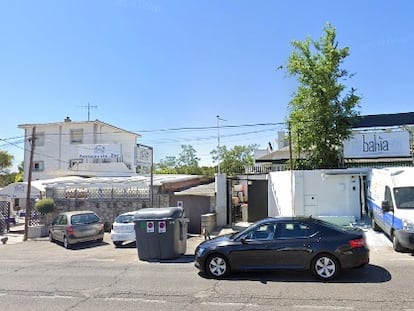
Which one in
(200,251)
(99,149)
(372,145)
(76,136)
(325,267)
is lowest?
(325,267)

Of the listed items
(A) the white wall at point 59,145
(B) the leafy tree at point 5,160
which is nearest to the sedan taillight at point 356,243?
(A) the white wall at point 59,145

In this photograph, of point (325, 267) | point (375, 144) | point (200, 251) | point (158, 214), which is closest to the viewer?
point (325, 267)

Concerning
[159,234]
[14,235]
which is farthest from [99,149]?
[159,234]

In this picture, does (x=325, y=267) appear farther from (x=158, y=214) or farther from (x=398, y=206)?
(x=158, y=214)

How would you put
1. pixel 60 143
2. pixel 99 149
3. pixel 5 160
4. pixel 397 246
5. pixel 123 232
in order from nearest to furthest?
pixel 397 246
pixel 123 232
pixel 99 149
pixel 60 143
pixel 5 160

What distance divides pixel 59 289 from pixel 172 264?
12.0ft

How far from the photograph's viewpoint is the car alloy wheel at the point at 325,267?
29.4 ft

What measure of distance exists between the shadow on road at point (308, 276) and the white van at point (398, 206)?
1863mm

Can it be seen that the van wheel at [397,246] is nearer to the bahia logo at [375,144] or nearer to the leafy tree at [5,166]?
the bahia logo at [375,144]

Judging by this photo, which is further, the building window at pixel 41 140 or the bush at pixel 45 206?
the building window at pixel 41 140

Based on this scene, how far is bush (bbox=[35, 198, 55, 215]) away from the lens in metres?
23.8

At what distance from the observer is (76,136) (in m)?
48.2

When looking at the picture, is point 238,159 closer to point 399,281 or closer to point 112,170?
point 112,170

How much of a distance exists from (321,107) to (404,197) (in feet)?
38.3
